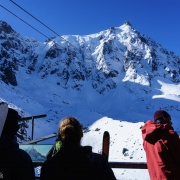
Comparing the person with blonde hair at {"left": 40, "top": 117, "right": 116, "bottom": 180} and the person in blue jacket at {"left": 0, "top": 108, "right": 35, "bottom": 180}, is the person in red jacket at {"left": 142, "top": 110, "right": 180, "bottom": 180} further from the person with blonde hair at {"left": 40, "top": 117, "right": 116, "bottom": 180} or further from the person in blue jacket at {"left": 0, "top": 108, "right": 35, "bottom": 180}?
the person in blue jacket at {"left": 0, "top": 108, "right": 35, "bottom": 180}

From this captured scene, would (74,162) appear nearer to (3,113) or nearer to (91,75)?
(3,113)

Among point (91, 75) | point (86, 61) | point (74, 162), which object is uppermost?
point (86, 61)

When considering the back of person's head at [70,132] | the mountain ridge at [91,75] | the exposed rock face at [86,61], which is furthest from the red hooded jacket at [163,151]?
the exposed rock face at [86,61]

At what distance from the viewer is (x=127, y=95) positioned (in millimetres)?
91062

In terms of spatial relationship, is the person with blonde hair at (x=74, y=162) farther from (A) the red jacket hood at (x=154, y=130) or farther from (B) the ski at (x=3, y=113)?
(A) the red jacket hood at (x=154, y=130)

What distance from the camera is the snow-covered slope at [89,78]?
6119 cm

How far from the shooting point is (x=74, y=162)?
6.71ft

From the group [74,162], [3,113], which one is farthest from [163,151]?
[3,113]

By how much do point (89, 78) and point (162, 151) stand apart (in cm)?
10534

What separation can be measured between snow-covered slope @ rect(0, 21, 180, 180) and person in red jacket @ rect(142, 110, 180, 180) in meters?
35.9

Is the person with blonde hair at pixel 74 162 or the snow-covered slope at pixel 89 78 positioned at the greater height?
the snow-covered slope at pixel 89 78

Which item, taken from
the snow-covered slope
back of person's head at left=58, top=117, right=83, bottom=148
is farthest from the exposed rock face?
back of person's head at left=58, top=117, right=83, bottom=148

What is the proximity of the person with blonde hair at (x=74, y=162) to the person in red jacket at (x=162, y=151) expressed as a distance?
0.91m

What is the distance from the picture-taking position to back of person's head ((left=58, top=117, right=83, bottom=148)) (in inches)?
85.0
